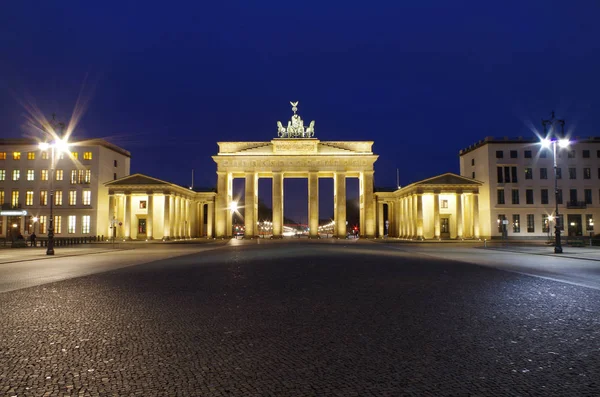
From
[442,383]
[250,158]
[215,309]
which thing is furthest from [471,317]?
[250,158]

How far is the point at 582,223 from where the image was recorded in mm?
73188

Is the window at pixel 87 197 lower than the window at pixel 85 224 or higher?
higher

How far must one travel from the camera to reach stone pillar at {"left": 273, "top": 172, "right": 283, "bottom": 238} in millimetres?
79125

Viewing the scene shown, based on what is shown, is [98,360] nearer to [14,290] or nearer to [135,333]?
[135,333]

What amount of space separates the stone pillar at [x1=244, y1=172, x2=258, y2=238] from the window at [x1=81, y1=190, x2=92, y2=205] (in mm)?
26844

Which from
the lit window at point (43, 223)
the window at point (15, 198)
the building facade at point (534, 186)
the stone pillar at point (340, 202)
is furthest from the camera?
the stone pillar at point (340, 202)

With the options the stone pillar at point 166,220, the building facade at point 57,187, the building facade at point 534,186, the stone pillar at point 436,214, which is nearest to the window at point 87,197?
the building facade at point 57,187

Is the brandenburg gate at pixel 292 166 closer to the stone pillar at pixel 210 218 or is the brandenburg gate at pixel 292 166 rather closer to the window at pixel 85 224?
the stone pillar at pixel 210 218

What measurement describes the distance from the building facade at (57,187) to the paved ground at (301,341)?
223 feet

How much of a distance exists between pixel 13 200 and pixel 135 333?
80738 millimetres

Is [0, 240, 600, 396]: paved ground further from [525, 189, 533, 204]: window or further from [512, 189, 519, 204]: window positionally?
[525, 189, 533, 204]: window

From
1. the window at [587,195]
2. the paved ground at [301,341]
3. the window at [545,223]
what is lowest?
the paved ground at [301,341]

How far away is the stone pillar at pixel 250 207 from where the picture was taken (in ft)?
261

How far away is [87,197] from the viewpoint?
75.3 metres
